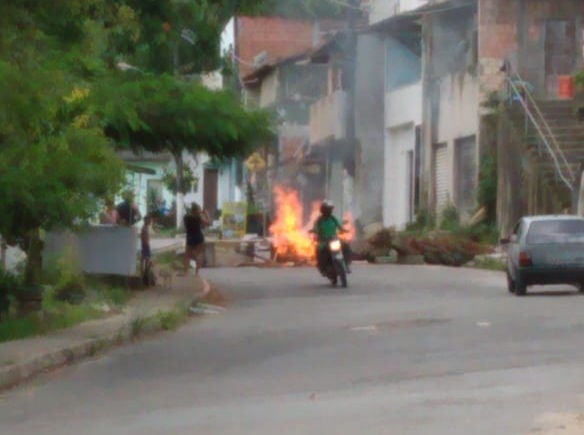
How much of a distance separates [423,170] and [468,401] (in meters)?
43.5

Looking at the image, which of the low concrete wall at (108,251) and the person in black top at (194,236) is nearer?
the low concrete wall at (108,251)

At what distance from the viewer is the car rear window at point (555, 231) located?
104 feet

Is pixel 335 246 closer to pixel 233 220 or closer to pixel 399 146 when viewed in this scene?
pixel 399 146

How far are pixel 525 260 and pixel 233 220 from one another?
3582cm

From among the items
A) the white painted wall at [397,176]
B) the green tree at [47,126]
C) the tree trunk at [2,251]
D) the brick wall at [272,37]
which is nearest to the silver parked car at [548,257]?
the tree trunk at [2,251]

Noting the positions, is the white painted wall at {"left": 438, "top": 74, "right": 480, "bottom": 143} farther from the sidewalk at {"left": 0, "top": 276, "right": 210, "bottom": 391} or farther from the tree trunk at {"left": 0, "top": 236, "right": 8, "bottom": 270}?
the tree trunk at {"left": 0, "top": 236, "right": 8, "bottom": 270}

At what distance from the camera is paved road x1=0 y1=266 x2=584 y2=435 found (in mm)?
13820

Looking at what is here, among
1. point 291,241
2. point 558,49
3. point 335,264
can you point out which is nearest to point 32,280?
point 335,264

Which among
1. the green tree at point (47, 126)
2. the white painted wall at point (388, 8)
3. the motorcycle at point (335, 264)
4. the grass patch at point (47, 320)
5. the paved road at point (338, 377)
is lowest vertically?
the paved road at point (338, 377)

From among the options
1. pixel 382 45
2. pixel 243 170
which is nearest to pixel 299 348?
pixel 382 45

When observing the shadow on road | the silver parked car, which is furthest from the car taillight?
the shadow on road

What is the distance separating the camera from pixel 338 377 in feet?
57.0

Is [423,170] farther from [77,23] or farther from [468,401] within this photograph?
[468,401]

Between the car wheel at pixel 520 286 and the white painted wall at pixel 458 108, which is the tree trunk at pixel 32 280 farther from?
the white painted wall at pixel 458 108
